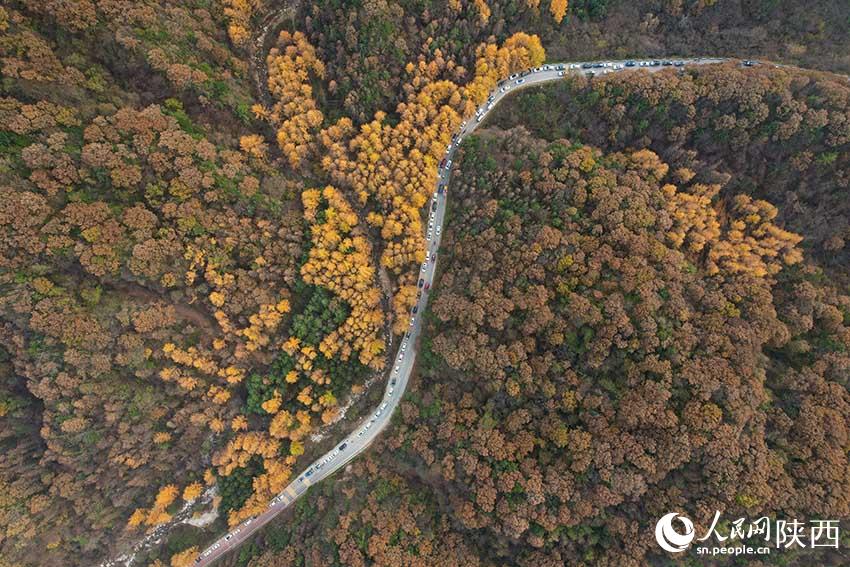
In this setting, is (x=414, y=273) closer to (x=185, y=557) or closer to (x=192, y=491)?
(x=192, y=491)

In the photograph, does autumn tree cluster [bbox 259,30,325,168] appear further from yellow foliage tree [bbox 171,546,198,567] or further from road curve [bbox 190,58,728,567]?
yellow foliage tree [bbox 171,546,198,567]

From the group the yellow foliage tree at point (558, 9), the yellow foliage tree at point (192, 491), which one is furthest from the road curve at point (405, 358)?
the yellow foliage tree at point (192, 491)

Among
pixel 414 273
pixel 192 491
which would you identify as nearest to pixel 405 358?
→ pixel 414 273

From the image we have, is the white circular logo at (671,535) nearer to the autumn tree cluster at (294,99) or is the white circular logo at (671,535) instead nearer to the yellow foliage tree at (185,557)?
the yellow foliage tree at (185,557)

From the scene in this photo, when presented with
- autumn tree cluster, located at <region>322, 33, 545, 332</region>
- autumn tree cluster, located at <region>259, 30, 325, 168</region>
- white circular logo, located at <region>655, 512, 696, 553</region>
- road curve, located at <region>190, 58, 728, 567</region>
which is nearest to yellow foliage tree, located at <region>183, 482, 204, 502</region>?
road curve, located at <region>190, 58, 728, 567</region>

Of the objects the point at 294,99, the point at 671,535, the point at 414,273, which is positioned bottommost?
the point at 671,535

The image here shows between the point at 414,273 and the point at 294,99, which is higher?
the point at 294,99

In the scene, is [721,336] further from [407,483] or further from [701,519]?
[407,483]
